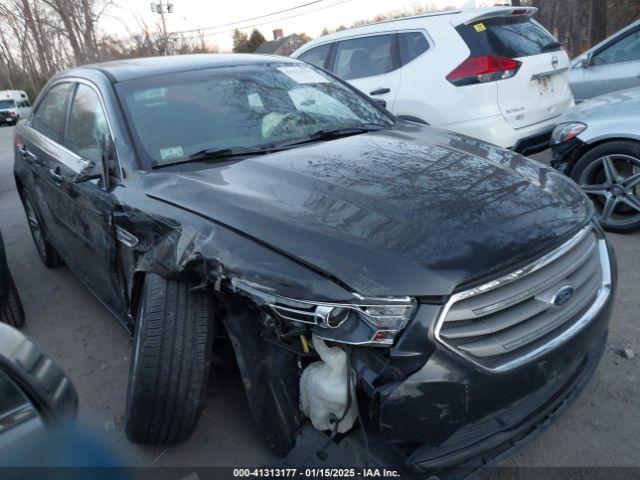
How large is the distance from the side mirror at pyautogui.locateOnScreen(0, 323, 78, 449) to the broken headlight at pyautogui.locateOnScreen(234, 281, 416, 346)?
77 cm

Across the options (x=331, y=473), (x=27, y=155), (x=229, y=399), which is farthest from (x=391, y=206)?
(x=27, y=155)

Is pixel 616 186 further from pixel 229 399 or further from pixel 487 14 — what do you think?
pixel 229 399

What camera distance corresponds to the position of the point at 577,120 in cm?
429

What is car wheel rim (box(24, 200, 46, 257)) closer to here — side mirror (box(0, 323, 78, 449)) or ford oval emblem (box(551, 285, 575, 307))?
side mirror (box(0, 323, 78, 449))

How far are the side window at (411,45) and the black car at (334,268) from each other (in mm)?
2448

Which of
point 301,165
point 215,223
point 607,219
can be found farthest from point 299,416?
point 607,219

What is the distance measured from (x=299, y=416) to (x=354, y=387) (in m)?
0.31

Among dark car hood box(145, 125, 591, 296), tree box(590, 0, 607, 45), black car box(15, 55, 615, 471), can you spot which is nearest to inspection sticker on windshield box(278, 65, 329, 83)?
black car box(15, 55, 615, 471)

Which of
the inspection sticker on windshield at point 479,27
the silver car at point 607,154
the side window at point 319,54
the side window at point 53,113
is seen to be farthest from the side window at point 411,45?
the side window at point 53,113

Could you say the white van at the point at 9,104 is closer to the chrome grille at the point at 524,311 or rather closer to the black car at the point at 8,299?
the black car at the point at 8,299

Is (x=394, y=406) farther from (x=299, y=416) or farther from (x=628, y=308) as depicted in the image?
(x=628, y=308)

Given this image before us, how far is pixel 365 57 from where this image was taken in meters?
5.86

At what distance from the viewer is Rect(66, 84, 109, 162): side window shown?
3021 millimetres

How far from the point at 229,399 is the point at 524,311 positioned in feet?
5.43
